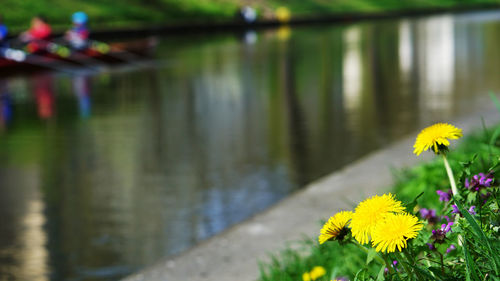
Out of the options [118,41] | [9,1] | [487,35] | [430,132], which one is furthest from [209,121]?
[9,1]

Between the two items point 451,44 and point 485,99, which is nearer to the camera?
point 485,99

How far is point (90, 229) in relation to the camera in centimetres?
654

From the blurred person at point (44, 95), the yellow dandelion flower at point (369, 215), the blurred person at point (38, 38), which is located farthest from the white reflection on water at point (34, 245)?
the blurred person at point (38, 38)

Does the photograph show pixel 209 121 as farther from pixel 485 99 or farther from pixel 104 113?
pixel 485 99

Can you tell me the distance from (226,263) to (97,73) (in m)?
17.0

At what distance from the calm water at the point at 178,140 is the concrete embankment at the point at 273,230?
905mm

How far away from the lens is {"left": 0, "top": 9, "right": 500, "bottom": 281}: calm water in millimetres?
6355

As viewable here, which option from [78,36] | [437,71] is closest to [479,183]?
[437,71]

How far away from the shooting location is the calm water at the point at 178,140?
6355 millimetres

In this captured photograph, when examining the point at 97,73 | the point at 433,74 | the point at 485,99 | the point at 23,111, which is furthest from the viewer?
the point at 97,73

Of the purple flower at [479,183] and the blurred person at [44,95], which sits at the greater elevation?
the purple flower at [479,183]

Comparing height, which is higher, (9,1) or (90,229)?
(9,1)

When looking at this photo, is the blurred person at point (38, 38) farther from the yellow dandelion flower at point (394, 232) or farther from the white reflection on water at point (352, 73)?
the yellow dandelion flower at point (394, 232)

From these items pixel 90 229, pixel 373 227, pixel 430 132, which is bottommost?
pixel 90 229
